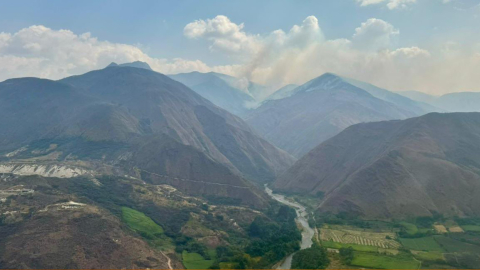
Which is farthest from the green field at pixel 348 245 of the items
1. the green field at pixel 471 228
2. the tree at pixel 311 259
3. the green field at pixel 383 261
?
→ the green field at pixel 471 228

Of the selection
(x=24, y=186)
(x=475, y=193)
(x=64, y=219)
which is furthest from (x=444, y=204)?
(x=24, y=186)

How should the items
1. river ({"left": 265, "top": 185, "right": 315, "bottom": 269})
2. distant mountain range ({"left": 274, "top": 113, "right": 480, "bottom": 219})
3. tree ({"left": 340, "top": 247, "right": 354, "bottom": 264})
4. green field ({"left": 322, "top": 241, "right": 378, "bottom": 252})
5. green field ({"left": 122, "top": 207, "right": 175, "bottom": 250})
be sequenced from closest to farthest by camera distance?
tree ({"left": 340, "top": 247, "right": 354, "bottom": 264}) < river ({"left": 265, "top": 185, "right": 315, "bottom": 269}) < green field ({"left": 322, "top": 241, "right": 378, "bottom": 252}) < green field ({"left": 122, "top": 207, "right": 175, "bottom": 250}) < distant mountain range ({"left": 274, "top": 113, "right": 480, "bottom": 219})

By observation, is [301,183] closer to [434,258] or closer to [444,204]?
[444,204]

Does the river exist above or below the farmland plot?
below

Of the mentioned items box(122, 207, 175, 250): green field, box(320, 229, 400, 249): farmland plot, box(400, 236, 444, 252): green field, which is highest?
box(122, 207, 175, 250): green field

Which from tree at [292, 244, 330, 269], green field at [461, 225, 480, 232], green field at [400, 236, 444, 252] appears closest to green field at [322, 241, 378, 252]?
tree at [292, 244, 330, 269]

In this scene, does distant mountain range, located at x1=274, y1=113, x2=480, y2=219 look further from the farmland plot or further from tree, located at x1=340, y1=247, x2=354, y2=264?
tree, located at x1=340, y1=247, x2=354, y2=264
